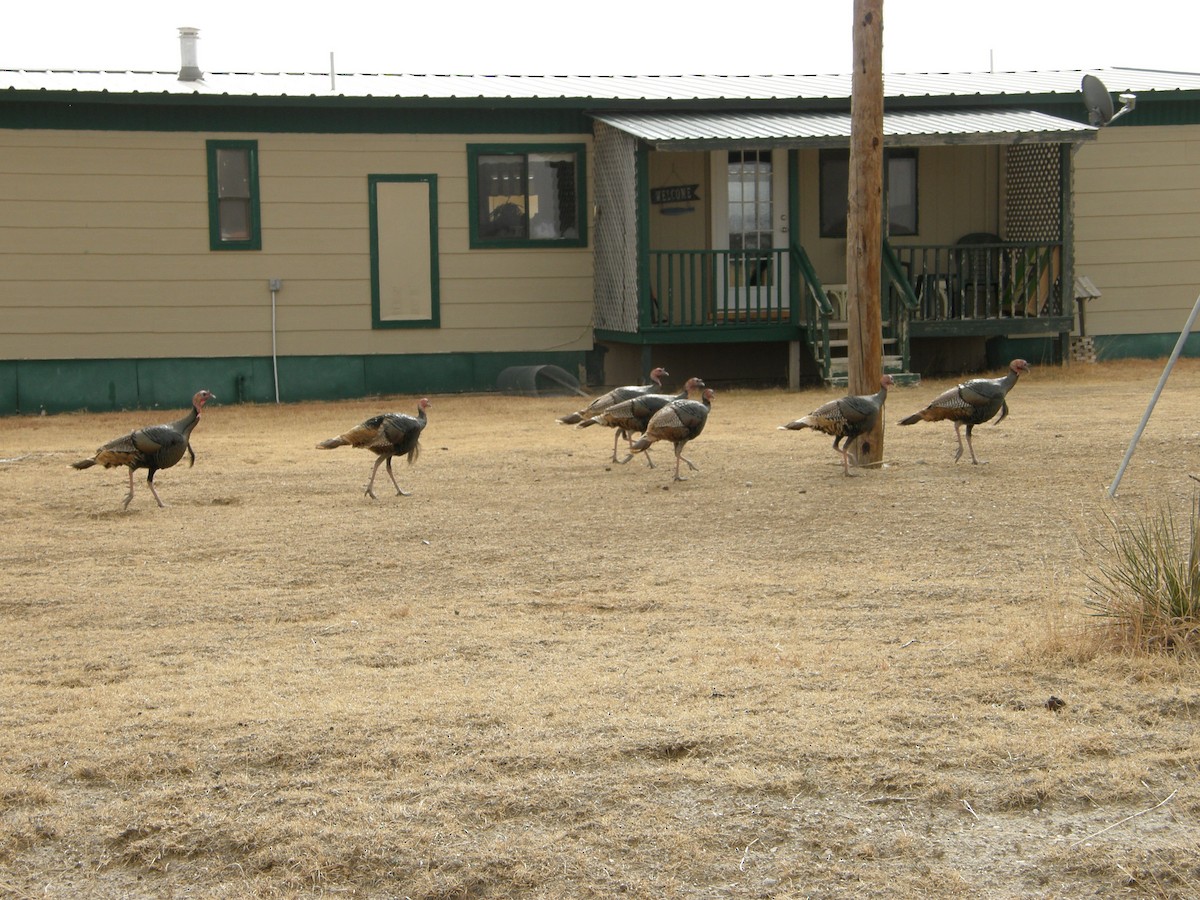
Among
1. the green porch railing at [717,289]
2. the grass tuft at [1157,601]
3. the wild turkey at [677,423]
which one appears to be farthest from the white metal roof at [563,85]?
the grass tuft at [1157,601]

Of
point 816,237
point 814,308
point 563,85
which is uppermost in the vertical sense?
point 563,85

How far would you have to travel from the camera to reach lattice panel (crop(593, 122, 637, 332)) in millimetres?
16656

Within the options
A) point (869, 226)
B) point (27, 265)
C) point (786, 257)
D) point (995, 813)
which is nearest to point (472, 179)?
point (786, 257)

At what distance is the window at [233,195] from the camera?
16719mm

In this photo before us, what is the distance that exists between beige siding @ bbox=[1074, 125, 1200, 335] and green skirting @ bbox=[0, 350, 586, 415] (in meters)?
6.87

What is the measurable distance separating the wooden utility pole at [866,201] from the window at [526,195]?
7611 millimetres

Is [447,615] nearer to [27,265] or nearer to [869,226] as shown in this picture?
[869,226]

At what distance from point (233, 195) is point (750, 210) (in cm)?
621

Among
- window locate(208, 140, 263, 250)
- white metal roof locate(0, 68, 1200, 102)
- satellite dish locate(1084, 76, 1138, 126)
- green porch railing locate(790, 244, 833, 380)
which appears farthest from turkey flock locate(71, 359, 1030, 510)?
white metal roof locate(0, 68, 1200, 102)

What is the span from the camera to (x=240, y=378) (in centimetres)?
1722

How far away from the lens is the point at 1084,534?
7.97 meters

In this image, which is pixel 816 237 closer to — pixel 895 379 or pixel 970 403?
pixel 895 379

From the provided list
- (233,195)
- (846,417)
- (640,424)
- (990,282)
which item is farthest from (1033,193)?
(233,195)

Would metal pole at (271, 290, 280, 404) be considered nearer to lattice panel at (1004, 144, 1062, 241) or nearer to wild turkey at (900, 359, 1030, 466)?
wild turkey at (900, 359, 1030, 466)
